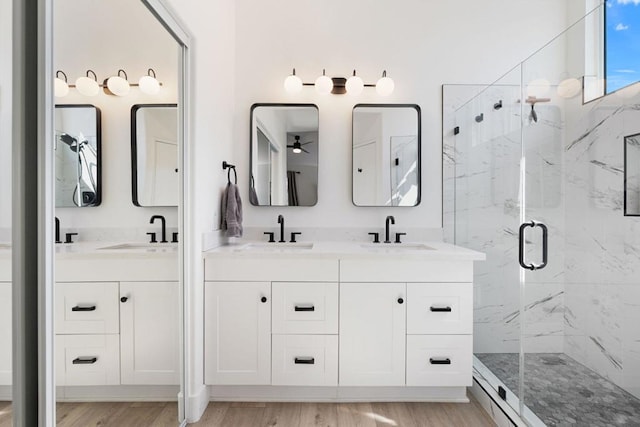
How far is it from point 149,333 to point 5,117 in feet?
3.20

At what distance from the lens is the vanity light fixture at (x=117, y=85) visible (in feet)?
3.86

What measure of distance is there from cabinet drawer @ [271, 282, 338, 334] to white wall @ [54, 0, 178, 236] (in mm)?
808

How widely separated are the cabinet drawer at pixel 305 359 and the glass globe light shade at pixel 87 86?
1473mm

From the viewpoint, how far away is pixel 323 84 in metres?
2.52

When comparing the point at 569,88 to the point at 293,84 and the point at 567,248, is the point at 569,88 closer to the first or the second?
the point at 567,248

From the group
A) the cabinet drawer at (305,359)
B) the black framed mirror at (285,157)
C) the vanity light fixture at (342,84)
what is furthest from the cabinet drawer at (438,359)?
the vanity light fixture at (342,84)

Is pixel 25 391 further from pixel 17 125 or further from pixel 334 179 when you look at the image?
pixel 334 179

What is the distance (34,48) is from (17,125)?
0.72 ft

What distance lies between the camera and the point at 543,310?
1741 mm

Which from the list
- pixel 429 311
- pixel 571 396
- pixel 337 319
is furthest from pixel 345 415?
pixel 571 396

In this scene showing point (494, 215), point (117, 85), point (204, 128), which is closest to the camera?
point (117, 85)

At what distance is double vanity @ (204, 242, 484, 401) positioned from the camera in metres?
2.01

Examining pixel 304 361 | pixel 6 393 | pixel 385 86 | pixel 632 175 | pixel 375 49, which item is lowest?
pixel 304 361

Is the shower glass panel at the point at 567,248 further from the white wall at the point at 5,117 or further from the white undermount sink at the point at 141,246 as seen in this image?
the white wall at the point at 5,117
